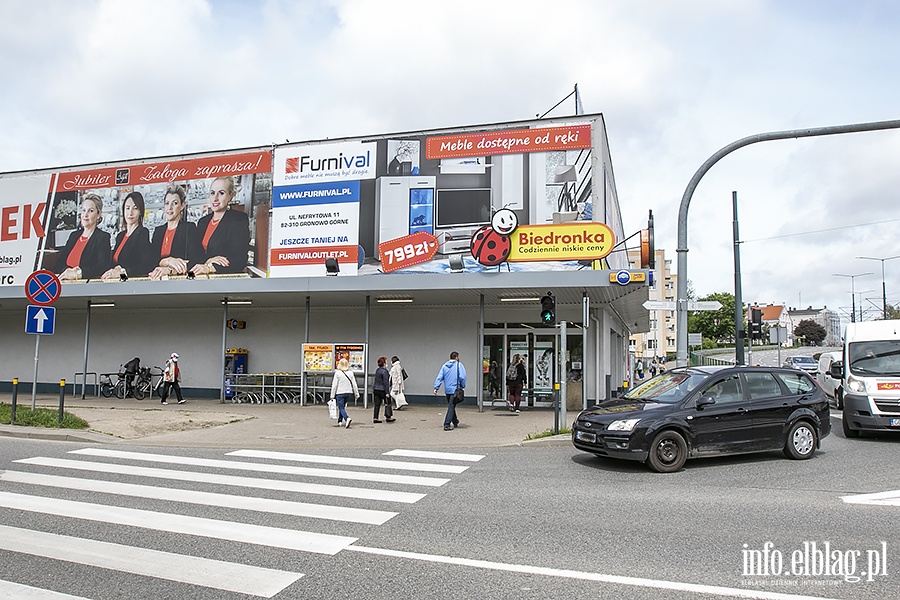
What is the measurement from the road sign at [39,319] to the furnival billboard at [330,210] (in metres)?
7.45

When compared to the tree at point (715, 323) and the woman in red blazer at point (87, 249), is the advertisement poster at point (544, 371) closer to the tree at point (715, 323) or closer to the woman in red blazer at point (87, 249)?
the woman in red blazer at point (87, 249)

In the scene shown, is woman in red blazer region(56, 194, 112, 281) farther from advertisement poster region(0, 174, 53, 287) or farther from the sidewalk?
the sidewalk

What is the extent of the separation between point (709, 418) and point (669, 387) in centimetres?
89

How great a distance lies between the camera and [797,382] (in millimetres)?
11250

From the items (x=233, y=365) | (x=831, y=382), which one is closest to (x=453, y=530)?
(x=233, y=365)

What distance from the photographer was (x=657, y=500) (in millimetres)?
7898

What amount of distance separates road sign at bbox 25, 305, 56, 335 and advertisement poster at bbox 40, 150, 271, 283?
7529 millimetres

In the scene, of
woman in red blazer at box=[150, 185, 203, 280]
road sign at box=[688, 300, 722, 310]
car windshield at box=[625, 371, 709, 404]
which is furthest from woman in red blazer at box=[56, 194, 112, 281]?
car windshield at box=[625, 371, 709, 404]

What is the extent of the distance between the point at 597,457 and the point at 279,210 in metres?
14.7

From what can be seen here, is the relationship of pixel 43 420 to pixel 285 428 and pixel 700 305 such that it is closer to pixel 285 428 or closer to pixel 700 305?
pixel 285 428

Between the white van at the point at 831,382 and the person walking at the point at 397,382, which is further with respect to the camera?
the white van at the point at 831,382

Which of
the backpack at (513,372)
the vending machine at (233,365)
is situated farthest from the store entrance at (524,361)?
the vending machine at (233,365)

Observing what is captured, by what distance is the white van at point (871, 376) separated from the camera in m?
13.0

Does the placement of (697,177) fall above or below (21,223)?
below
